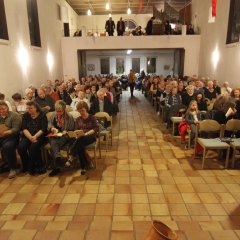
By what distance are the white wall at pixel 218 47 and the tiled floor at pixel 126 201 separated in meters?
4.72

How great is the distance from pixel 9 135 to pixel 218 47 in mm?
8178

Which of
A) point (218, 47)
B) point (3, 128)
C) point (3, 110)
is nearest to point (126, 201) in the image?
point (3, 128)

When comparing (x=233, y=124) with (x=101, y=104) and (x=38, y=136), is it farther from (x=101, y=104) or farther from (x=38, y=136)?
(x=38, y=136)

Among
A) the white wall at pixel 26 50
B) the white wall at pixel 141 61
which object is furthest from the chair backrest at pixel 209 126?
the white wall at pixel 141 61

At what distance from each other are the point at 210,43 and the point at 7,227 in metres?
9.84

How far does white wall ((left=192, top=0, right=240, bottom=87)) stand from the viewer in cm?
802

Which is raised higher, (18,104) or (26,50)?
(26,50)

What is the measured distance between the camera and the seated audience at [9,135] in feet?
13.0

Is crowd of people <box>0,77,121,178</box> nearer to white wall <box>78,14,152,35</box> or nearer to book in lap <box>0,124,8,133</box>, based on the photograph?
book in lap <box>0,124,8,133</box>

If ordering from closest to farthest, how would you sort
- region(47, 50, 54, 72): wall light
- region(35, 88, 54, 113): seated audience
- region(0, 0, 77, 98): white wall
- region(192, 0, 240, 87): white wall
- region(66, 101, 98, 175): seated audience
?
region(66, 101, 98, 175): seated audience → region(35, 88, 54, 113): seated audience → region(0, 0, 77, 98): white wall → region(192, 0, 240, 87): white wall → region(47, 50, 54, 72): wall light

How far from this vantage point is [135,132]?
629 centimetres

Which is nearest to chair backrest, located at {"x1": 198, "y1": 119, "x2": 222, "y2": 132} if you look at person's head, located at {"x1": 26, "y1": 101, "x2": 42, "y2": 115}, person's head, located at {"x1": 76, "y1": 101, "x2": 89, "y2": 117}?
person's head, located at {"x1": 76, "y1": 101, "x2": 89, "y2": 117}

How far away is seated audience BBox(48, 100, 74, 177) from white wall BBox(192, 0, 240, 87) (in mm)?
5869

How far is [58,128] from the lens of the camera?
13.7 feet
